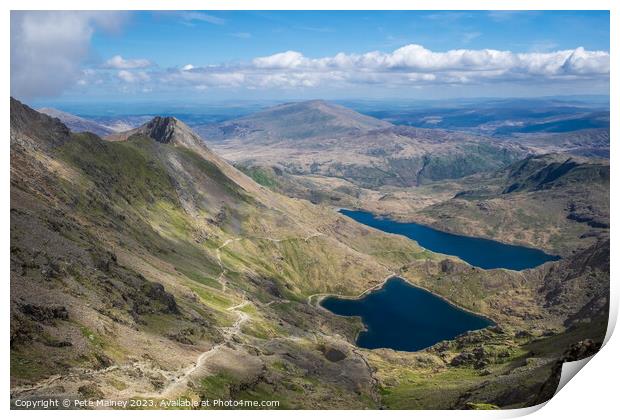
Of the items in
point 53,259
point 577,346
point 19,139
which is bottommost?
point 577,346

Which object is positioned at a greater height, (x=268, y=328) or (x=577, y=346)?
(x=577, y=346)

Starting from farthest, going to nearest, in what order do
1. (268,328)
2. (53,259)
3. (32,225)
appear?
1. (268,328)
2. (32,225)
3. (53,259)

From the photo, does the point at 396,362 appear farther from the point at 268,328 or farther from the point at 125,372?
the point at 125,372

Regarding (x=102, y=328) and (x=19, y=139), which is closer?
(x=102, y=328)

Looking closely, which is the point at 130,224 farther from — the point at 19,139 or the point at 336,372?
the point at 336,372

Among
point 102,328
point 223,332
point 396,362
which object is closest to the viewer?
point 102,328

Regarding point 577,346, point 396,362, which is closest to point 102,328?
point 577,346
